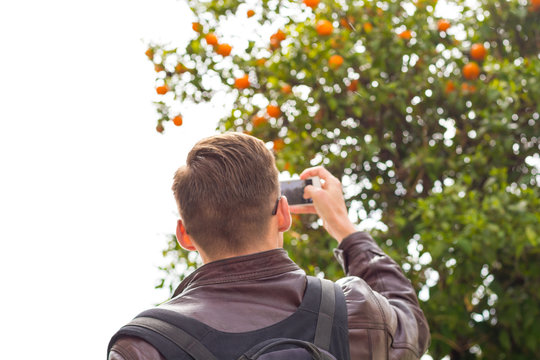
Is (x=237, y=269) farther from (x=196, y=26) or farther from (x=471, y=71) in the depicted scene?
(x=196, y=26)

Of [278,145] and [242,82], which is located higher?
[242,82]

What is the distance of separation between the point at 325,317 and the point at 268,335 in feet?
0.29

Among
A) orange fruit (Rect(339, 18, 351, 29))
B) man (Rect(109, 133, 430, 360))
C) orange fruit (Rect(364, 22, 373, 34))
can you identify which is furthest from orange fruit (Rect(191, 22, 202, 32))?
man (Rect(109, 133, 430, 360))

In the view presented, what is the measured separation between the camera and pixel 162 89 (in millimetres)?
2934

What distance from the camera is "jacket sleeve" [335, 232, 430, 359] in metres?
0.94

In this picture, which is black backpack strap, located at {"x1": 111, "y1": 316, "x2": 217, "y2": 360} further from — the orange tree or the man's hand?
the orange tree

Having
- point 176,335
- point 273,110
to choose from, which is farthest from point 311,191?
point 273,110

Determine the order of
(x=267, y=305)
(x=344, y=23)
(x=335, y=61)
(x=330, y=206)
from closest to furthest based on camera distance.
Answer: (x=267, y=305) < (x=330, y=206) < (x=335, y=61) < (x=344, y=23)

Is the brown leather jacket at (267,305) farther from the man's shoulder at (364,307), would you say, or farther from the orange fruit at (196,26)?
the orange fruit at (196,26)

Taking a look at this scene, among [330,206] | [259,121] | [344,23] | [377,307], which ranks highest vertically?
[344,23]

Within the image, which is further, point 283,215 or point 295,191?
point 295,191

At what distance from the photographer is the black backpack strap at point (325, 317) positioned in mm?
883

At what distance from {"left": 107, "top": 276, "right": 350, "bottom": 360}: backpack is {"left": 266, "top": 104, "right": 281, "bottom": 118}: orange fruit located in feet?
5.84

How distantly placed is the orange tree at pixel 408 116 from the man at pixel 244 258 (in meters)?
1.42
